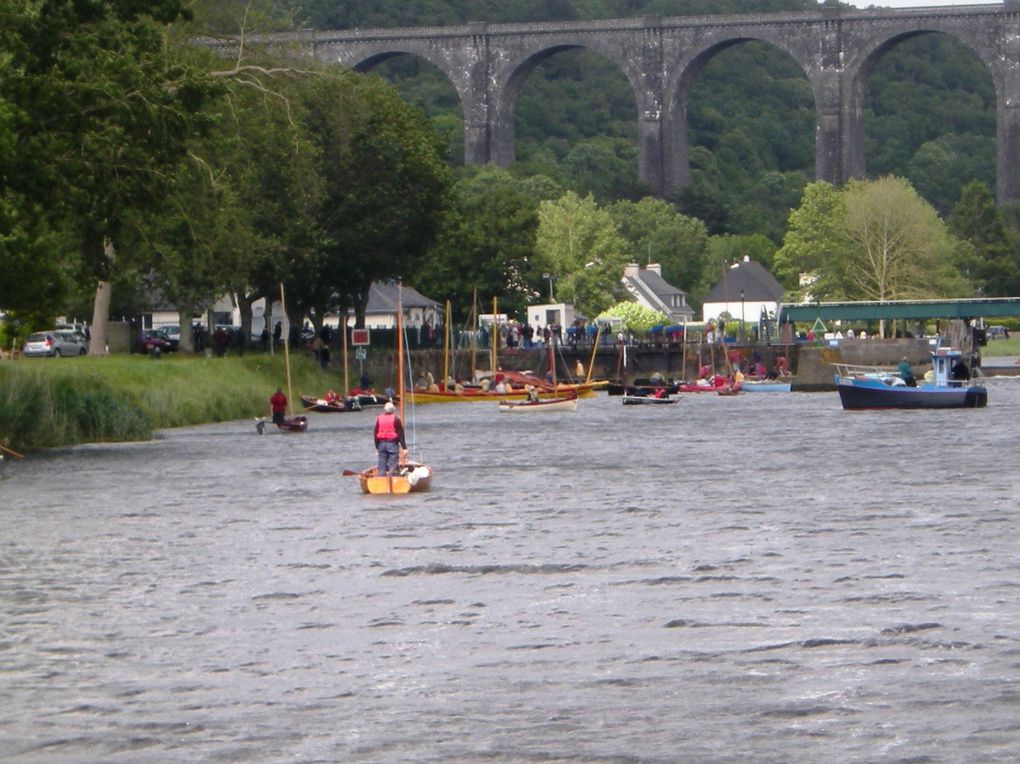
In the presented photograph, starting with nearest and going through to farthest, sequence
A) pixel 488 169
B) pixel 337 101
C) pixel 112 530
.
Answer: pixel 112 530 < pixel 337 101 < pixel 488 169

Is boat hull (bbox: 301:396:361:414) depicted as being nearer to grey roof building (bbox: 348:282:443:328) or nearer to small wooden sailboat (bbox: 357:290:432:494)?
small wooden sailboat (bbox: 357:290:432:494)

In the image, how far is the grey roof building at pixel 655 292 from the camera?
16095cm

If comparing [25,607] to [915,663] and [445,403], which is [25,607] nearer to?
[915,663]

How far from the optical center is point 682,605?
2681 cm

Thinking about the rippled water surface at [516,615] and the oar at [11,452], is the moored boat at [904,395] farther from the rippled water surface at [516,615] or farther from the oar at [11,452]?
the oar at [11,452]

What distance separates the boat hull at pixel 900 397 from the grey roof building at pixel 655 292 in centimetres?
7245

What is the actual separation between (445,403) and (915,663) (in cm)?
7224

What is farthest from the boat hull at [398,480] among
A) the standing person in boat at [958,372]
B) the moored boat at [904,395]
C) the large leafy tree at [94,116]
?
the standing person in boat at [958,372]

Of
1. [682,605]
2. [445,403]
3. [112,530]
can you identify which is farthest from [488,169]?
[682,605]

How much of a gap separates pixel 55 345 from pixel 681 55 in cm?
8095

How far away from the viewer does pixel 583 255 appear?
489ft

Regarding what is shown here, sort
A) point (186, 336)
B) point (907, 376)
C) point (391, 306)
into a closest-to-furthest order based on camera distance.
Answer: point (186, 336) < point (907, 376) < point (391, 306)

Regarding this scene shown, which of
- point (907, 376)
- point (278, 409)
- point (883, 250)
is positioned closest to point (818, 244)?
point (883, 250)

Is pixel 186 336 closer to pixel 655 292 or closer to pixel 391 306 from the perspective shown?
pixel 391 306
